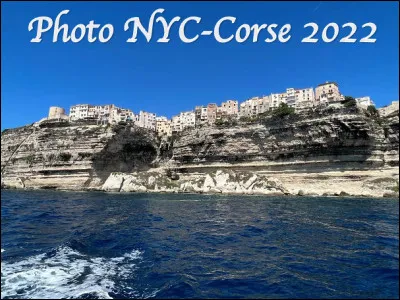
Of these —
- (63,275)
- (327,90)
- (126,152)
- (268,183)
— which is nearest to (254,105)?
(327,90)

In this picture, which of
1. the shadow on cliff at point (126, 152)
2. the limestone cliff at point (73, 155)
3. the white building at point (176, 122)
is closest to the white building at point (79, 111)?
the white building at point (176, 122)

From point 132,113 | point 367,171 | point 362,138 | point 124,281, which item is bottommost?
point 124,281

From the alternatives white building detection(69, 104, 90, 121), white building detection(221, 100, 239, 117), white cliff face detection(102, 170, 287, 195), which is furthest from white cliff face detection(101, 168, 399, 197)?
white building detection(69, 104, 90, 121)

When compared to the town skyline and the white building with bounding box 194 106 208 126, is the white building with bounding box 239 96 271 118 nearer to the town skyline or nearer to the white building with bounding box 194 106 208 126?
the town skyline

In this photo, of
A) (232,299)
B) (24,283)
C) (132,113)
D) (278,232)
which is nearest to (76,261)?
(24,283)

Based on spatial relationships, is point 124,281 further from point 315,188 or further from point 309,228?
point 315,188

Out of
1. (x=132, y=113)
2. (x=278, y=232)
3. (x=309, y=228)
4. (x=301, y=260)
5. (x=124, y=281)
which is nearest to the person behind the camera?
(x=124, y=281)
